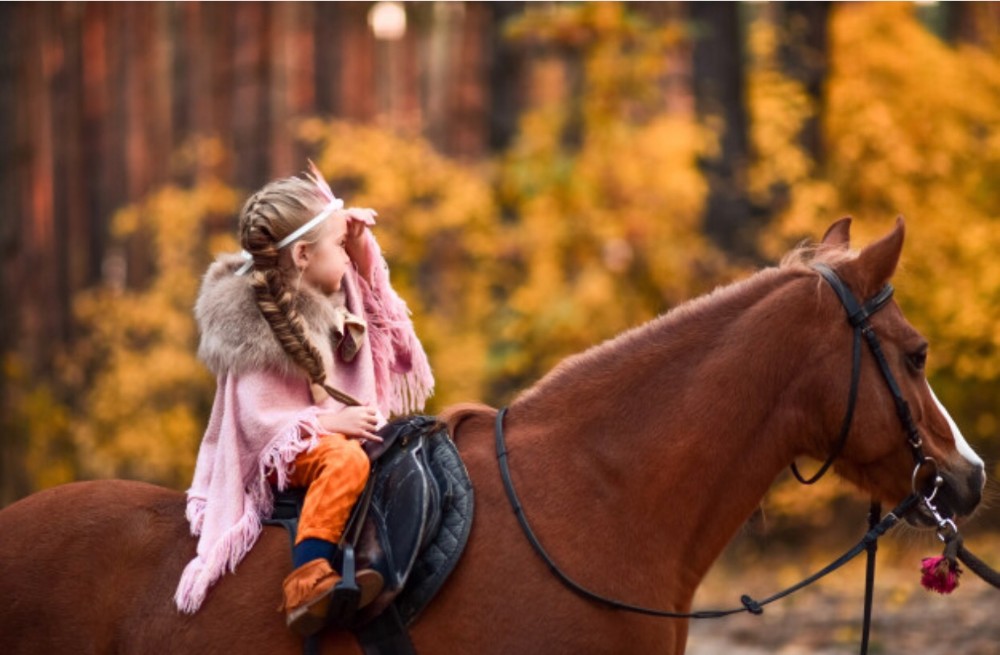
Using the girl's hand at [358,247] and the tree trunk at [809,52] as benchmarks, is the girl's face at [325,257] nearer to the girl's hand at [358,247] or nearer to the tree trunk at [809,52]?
the girl's hand at [358,247]

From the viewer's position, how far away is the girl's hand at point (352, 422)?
3.63 meters

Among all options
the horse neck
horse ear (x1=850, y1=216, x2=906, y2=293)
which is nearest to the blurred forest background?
horse ear (x1=850, y1=216, x2=906, y2=293)

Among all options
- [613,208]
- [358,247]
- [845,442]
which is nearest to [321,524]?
[358,247]

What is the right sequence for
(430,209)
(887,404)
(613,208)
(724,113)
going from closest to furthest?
(887,404) < (724,113) < (613,208) < (430,209)

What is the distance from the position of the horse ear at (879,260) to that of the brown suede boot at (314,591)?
153 centimetres

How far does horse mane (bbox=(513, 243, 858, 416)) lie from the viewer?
3.64 m

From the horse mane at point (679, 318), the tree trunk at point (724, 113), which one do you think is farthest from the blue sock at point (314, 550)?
the tree trunk at point (724, 113)

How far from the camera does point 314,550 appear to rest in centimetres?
342

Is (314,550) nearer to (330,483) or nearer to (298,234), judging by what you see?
(330,483)

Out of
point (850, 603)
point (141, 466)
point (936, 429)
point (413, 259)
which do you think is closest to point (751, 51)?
point (413, 259)

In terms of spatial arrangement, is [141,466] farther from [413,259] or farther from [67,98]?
[67,98]

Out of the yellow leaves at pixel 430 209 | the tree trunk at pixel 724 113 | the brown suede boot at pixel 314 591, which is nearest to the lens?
the brown suede boot at pixel 314 591

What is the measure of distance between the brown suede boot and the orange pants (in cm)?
10

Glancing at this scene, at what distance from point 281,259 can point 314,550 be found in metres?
0.87
